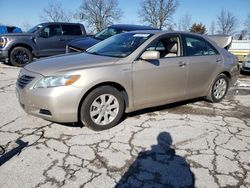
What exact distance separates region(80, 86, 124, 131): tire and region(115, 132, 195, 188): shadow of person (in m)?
0.88

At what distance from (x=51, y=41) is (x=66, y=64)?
7.35 meters

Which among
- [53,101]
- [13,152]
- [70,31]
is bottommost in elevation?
[13,152]

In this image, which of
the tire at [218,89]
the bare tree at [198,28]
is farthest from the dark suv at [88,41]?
the bare tree at [198,28]

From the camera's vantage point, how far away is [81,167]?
9.82 ft

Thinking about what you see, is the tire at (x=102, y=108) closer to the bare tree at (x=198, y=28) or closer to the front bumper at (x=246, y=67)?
the front bumper at (x=246, y=67)

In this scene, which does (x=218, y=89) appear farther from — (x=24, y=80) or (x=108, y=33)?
(x=108, y=33)

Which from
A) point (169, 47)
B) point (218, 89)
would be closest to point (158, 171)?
point (169, 47)

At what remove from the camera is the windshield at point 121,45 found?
14.1ft

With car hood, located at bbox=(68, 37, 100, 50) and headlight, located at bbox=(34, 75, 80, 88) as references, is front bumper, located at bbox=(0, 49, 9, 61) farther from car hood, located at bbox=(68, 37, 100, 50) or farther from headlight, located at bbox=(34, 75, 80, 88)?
headlight, located at bbox=(34, 75, 80, 88)

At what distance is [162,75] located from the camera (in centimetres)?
439

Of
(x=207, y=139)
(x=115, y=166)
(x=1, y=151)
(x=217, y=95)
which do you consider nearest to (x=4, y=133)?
(x=1, y=151)

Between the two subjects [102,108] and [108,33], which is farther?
[108,33]

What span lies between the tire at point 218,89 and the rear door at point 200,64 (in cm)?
22

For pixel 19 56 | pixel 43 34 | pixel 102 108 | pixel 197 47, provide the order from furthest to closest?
1. pixel 43 34
2. pixel 19 56
3. pixel 197 47
4. pixel 102 108
